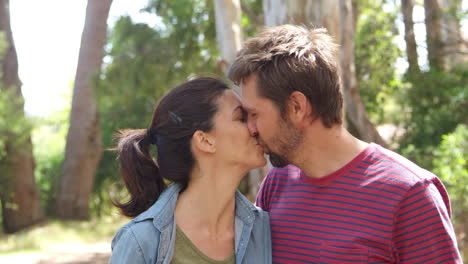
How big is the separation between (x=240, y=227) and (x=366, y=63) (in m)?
8.17

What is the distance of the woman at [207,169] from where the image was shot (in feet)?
Answer: 8.04

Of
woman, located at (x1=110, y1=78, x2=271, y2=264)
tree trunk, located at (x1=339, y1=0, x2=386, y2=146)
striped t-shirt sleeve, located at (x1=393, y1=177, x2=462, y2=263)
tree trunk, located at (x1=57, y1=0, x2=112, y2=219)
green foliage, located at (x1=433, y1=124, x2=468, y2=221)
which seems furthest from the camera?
tree trunk, located at (x1=57, y1=0, x2=112, y2=219)

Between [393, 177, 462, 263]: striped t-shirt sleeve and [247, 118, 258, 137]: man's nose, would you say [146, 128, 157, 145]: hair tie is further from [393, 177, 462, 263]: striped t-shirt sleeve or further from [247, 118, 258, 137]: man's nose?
[393, 177, 462, 263]: striped t-shirt sleeve

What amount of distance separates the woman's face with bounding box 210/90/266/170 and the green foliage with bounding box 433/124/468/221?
3.96m

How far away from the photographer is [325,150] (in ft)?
7.75

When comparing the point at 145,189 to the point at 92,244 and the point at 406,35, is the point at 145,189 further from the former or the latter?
the point at 92,244

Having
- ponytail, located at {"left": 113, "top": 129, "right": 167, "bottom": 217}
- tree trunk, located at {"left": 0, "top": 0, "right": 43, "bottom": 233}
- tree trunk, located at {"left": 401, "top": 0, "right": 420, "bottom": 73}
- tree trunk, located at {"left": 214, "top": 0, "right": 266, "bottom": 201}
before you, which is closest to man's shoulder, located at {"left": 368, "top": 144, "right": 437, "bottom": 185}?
ponytail, located at {"left": 113, "top": 129, "right": 167, "bottom": 217}

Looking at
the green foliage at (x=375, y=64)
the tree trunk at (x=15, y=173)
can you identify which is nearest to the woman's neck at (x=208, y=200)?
the green foliage at (x=375, y=64)

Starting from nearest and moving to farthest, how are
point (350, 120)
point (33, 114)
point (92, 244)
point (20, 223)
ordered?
point (350, 120)
point (92, 244)
point (33, 114)
point (20, 223)

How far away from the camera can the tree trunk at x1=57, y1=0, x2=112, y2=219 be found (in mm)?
13758

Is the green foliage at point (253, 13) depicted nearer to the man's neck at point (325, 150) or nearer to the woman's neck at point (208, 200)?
the woman's neck at point (208, 200)

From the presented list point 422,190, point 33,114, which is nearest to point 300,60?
point 422,190

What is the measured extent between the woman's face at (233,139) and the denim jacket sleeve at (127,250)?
21.8 inches

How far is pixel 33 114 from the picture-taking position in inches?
503
